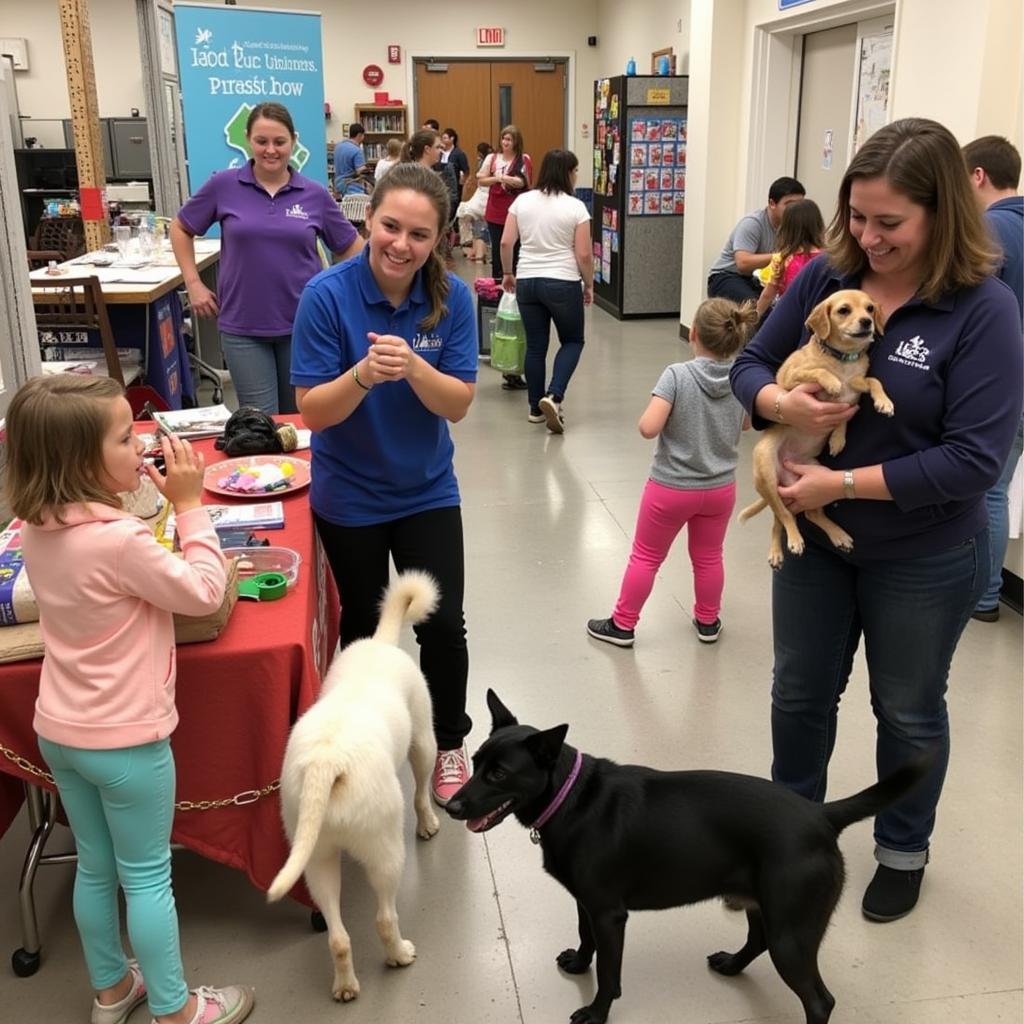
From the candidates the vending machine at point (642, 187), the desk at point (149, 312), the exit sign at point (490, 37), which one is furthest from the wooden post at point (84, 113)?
the exit sign at point (490, 37)

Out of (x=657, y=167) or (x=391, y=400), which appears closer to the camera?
(x=391, y=400)

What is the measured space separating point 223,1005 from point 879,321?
170 centimetres

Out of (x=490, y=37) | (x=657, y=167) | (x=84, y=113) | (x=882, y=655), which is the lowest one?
(x=882, y=655)

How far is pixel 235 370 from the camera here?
3902mm

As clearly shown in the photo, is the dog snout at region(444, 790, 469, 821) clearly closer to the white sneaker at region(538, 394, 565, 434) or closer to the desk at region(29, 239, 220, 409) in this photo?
the desk at region(29, 239, 220, 409)

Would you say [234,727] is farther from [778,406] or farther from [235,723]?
[778,406]

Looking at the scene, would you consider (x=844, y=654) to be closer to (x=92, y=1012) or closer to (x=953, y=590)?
(x=953, y=590)

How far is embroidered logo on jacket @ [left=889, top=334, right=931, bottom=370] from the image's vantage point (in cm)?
163

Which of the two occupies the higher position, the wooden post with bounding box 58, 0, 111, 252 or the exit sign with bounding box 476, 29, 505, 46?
the exit sign with bounding box 476, 29, 505, 46

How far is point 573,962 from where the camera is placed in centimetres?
193

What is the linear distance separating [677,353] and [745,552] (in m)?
3.81

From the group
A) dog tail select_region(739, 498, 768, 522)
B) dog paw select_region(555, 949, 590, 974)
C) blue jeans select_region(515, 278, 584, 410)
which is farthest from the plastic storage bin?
blue jeans select_region(515, 278, 584, 410)

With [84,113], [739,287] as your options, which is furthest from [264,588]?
[84,113]

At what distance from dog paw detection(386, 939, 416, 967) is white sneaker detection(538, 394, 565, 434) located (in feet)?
12.9
